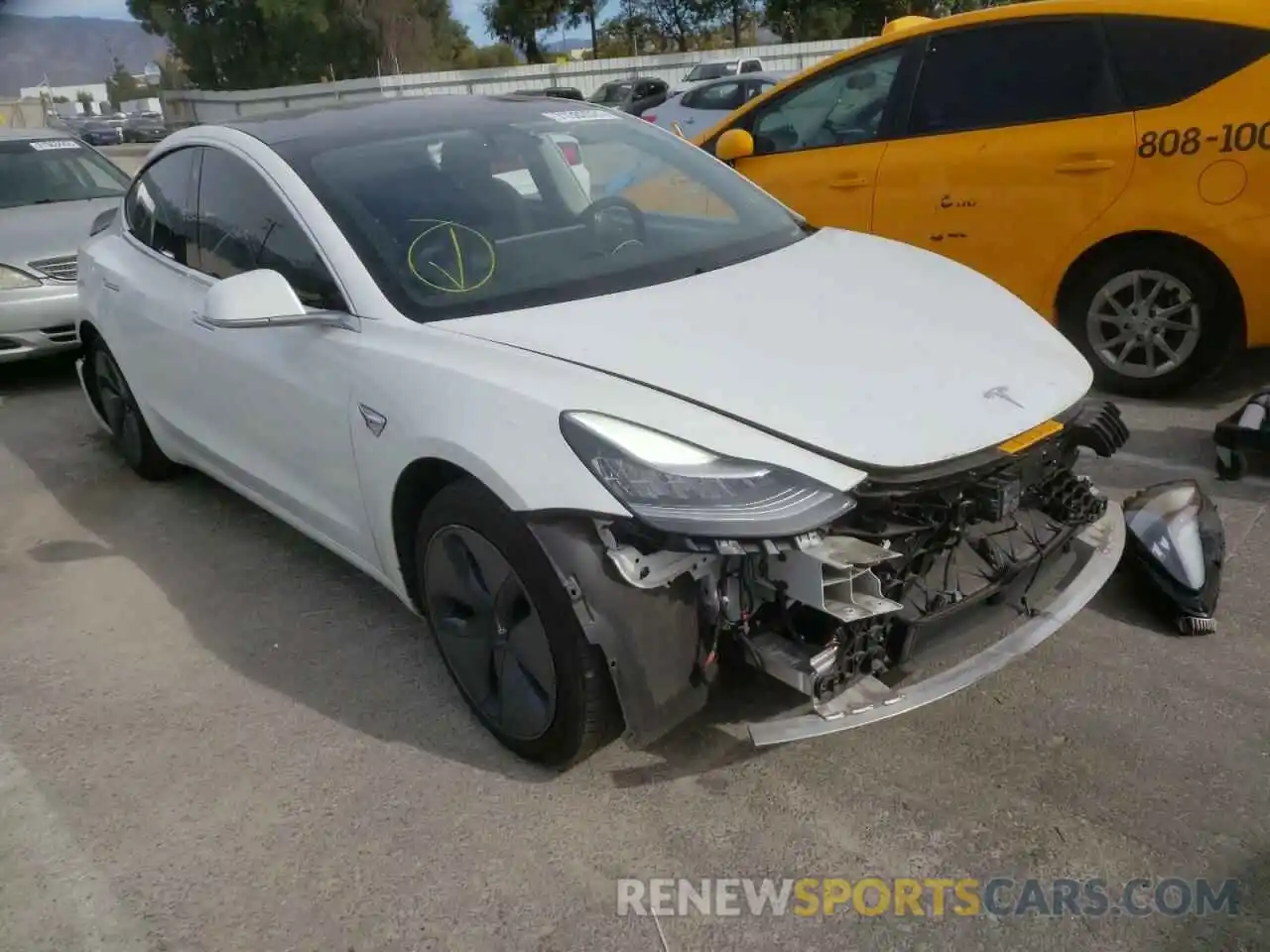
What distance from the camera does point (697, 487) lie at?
233cm

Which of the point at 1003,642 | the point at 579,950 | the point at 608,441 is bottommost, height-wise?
the point at 579,950

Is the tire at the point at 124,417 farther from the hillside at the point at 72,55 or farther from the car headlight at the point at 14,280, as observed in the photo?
the hillside at the point at 72,55

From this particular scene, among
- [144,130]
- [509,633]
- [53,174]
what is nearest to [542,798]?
[509,633]

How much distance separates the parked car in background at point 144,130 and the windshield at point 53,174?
4032 cm

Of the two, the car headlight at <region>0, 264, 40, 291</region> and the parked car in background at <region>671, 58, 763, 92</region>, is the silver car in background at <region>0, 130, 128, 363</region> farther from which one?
the parked car in background at <region>671, 58, 763, 92</region>

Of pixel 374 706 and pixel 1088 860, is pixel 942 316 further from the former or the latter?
pixel 374 706

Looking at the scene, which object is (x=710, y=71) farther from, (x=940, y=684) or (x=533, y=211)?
(x=940, y=684)

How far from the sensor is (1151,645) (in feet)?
10.5

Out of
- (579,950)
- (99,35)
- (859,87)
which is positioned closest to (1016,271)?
(859,87)

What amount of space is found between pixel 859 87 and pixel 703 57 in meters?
34.3

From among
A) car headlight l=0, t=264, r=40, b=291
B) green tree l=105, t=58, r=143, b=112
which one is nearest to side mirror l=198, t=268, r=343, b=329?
car headlight l=0, t=264, r=40, b=291

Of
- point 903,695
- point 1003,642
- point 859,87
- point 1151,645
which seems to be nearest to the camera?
point 903,695

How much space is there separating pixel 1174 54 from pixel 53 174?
7.68m

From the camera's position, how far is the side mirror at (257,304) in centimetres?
303
